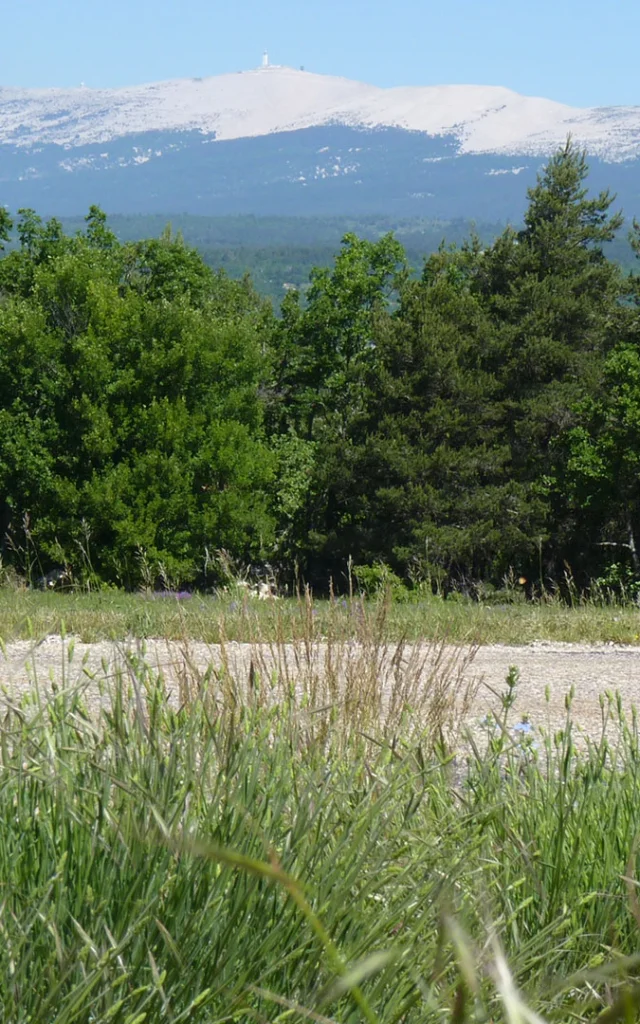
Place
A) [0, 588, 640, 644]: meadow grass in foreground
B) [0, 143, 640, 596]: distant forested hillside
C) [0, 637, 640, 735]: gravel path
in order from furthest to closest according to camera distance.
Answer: [0, 143, 640, 596]: distant forested hillside, [0, 588, 640, 644]: meadow grass in foreground, [0, 637, 640, 735]: gravel path

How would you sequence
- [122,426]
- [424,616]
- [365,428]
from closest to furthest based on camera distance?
[424,616] → [122,426] → [365,428]

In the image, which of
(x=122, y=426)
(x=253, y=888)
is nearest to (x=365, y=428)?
(x=122, y=426)

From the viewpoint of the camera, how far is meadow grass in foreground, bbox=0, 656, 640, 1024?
5.57 feet

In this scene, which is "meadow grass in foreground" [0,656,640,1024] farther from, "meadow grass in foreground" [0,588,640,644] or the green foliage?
the green foliage

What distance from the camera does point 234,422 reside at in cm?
3503

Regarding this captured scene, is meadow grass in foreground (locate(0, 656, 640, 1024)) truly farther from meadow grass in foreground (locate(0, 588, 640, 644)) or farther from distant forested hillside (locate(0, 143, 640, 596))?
distant forested hillside (locate(0, 143, 640, 596))

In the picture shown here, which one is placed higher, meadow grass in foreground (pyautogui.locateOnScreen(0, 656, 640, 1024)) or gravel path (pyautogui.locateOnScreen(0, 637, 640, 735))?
meadow grass in foreground (pyautogui.locateOnScreen(0, 656, 640, 1024))

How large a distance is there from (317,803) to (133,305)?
33717 millimetres

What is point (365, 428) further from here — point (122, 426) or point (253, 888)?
point (253, 888)

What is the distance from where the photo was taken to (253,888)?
183cm

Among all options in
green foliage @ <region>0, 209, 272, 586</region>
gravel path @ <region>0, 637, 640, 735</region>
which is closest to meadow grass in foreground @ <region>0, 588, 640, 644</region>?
gravel path @ <region>0, 637, 640, 735</region>

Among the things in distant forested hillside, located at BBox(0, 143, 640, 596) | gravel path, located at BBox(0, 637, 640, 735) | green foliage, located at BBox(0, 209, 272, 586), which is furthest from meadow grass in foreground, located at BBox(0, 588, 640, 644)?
green foliage, located at BBox(0, 209, 272, 586)

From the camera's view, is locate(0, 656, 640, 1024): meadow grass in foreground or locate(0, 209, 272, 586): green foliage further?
locate(0, 209, 272, 586): green foliage

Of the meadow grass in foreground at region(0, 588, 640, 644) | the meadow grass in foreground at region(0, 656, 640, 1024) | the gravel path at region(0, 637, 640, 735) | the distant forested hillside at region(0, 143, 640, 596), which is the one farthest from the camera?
the distant forested hillside at region(0, 143, 640, 596)
